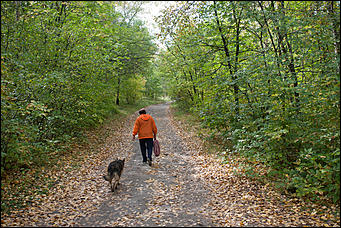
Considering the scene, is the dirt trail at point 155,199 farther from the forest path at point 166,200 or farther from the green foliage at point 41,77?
the green foliage at point 41,77

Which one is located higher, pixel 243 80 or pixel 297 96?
pixel 243 80

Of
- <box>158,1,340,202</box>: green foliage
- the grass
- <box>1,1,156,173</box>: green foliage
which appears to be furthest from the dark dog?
<box>158,1,340,202</box>: green foliage

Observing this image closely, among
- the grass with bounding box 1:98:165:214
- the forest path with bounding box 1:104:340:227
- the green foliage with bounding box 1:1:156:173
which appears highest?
the green foliage with bounding box 1:1:156:173

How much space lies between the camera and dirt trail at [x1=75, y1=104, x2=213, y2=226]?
16.3ft

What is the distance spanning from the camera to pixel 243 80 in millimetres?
8312

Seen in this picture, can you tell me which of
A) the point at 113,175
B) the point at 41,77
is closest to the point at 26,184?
the point at 113,175

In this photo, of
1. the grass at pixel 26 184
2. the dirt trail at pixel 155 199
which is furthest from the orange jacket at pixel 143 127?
the grass at pixel 26 184

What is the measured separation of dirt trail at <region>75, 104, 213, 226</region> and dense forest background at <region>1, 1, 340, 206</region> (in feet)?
6.81

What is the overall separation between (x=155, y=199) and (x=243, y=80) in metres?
5.09

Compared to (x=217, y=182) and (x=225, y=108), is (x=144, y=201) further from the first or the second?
(x=225, y=108)

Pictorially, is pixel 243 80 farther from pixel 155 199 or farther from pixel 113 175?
pixel 113 175

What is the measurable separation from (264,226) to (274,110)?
3.36 m

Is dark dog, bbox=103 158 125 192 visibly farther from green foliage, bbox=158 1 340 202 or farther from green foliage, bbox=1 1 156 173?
green foliage, bbox=158 1 340 202

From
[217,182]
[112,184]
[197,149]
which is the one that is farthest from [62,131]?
[217,182]
